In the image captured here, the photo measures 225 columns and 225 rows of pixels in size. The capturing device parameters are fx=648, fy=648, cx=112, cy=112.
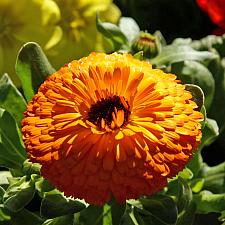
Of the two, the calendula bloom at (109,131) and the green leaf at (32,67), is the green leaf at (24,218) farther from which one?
the calendula bloom at (109,131)

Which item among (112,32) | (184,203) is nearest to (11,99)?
(112,32)

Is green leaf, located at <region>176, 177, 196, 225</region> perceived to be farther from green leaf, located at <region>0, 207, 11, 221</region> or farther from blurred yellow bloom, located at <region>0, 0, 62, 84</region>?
blurred yellow bloom, located at <region>0, 0, 62, 84</region>

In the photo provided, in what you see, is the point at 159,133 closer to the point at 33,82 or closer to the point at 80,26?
the point at 33,82

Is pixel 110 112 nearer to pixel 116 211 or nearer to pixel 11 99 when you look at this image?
pixel 116 211

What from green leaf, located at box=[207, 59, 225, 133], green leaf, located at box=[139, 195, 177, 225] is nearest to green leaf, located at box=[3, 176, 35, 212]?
green leaf, located at box=[139, 195, 177, 225]

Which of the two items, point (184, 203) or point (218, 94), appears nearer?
point (184, 203)

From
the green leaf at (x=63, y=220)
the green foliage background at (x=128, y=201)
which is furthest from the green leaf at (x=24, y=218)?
the green leaf at (x=63, y=220)

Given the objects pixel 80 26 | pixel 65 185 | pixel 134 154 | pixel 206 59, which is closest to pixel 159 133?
pixel 134 154

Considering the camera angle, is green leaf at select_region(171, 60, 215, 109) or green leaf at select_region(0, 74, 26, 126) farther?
green leaf at select_region(171, 60, 215, 109)
